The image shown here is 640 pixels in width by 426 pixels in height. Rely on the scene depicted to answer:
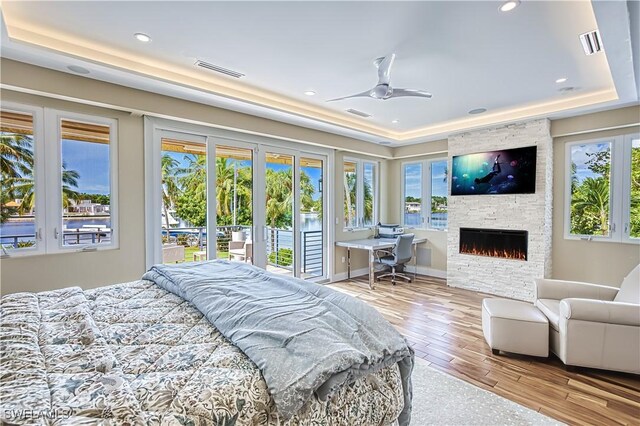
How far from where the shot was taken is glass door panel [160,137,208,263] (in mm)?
3775

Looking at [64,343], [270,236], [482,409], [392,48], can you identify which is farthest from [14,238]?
[482,409]

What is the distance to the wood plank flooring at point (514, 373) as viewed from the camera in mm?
2146

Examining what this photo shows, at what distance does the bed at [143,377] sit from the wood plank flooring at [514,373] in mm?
1388

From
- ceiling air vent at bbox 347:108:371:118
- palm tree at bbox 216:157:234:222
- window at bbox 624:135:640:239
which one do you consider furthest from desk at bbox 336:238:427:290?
window at bbox 624:135:640:239

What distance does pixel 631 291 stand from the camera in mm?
2742

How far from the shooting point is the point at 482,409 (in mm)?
2150

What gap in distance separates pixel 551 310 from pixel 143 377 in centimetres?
339

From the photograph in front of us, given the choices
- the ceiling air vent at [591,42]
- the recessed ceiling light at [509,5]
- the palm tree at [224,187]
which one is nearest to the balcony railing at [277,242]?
the palm tree at [224,187]

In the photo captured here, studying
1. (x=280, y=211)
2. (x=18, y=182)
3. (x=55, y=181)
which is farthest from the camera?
(x=280, y=211)

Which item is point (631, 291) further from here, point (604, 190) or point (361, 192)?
point (361, 192)

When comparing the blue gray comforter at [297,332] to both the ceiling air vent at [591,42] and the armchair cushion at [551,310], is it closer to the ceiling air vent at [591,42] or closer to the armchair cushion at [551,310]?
the armchair cushion at [551,310]

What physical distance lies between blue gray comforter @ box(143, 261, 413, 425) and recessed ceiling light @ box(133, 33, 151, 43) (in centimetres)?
205

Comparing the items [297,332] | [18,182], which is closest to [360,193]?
[18,182]

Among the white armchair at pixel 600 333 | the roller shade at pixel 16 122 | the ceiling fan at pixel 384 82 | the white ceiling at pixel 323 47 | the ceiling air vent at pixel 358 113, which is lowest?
the white armchair at pixel 600 333
